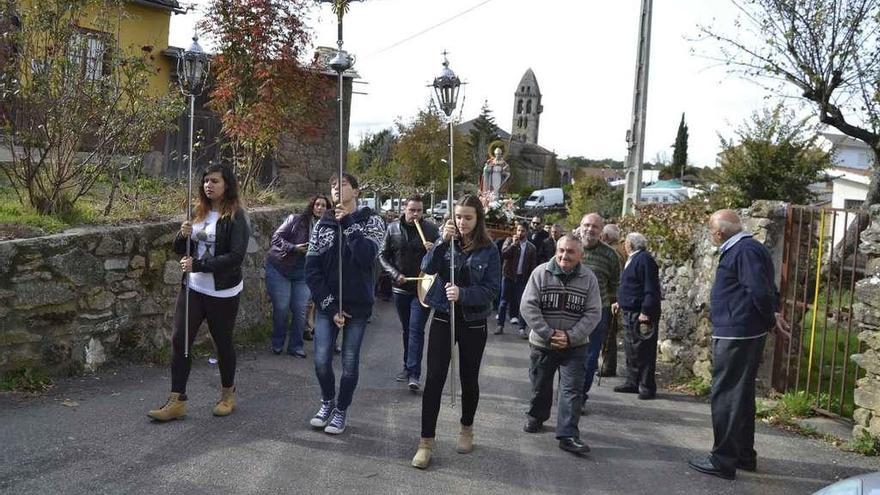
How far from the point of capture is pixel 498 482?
4832mm

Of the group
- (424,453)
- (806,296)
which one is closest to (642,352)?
(806,296)

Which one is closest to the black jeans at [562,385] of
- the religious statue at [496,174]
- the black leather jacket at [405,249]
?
the black leather jacket at [405,249]

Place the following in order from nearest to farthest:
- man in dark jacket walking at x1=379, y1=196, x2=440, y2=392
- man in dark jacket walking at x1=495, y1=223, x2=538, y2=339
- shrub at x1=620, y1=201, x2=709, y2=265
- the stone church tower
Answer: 1. man in dark jacket walking at x1=379, y1=196, x2=440, y2=392
2. shrub at x1=620, y1=201, x2=709, y2=265
3. man in dark jacket walking at x1=495, y1=223, x2=538, y2=339
4. the stone church tower

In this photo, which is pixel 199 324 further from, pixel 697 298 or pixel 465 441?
pixel 697 298

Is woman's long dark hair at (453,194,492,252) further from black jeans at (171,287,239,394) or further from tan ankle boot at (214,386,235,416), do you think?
tan ankle boot at (214,386,235,416)

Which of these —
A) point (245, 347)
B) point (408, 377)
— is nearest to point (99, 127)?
point (245, 347)

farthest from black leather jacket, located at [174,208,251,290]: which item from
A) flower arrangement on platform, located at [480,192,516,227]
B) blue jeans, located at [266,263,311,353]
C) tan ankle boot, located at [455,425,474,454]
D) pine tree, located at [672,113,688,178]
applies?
pine tree, located at [672,113,688,178]

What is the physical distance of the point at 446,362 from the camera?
5.10m

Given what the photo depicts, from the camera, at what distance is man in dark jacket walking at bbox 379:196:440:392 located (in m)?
7.36

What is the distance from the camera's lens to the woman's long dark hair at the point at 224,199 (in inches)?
218

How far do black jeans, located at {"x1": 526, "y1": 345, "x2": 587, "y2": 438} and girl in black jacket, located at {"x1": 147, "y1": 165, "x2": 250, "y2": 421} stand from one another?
2.36m

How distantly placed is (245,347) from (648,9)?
1105cm

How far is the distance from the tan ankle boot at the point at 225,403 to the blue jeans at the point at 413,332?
1.96 metres

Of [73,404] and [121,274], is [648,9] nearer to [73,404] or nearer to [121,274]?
[121,274]
